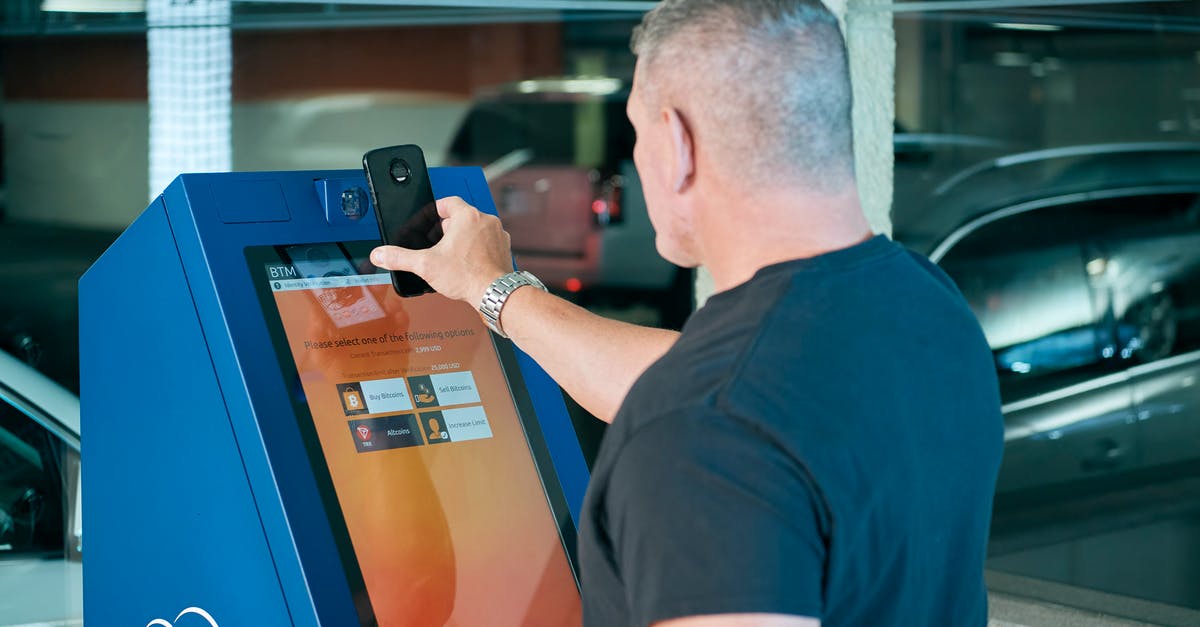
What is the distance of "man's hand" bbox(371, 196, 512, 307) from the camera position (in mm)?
1609

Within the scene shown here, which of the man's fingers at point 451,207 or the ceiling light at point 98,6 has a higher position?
the ceiling light at point 98,6

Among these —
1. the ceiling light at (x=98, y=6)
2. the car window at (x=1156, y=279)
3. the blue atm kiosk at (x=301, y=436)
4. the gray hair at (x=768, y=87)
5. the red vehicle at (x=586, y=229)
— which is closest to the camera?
the gray hair at (x=768, y=87)

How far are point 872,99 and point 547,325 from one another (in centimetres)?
147

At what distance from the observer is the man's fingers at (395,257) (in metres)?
1.61

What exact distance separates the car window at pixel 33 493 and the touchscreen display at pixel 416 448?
1.45 m

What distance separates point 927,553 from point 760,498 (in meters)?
0.24

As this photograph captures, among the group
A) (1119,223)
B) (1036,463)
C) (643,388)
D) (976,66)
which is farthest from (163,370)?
(976,66)

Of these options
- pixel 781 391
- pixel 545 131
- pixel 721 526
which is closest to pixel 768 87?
pixel 781 391

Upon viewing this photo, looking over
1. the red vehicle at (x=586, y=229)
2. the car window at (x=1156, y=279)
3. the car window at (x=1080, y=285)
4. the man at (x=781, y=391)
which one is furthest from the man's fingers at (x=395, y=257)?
the red vehicle at (x=586, y=229)

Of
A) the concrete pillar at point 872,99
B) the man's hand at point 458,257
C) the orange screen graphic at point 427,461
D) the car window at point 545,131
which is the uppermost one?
the car window at point 545,131

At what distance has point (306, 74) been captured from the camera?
10.0m

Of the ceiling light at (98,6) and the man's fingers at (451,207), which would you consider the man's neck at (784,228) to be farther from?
the ceiling light at (98,6)

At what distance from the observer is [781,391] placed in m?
1.03

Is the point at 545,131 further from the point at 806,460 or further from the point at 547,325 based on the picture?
the point at 806,460
